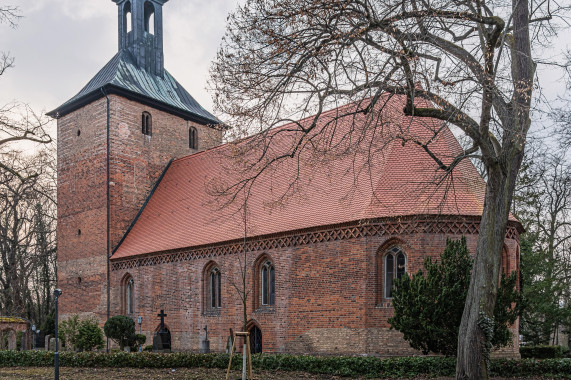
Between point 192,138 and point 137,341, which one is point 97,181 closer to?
point 192,138

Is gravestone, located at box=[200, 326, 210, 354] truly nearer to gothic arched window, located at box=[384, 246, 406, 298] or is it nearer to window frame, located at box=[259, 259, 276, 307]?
window frame, located at box=[259, 259, 276, 307]

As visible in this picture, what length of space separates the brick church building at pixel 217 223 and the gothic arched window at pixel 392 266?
1.2 inches

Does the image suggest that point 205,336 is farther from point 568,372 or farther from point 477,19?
point 477,19

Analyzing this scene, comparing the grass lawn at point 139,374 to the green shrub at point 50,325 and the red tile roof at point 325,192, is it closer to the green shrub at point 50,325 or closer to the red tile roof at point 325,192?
the red tile roof at point 325,192

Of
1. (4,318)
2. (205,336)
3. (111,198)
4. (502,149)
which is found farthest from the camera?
(4,318)

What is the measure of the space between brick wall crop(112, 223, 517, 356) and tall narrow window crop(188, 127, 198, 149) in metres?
8.68

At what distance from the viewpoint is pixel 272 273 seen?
19828mm

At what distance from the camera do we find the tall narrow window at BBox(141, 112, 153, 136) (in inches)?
1072

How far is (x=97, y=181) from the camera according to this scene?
2614 centimetres

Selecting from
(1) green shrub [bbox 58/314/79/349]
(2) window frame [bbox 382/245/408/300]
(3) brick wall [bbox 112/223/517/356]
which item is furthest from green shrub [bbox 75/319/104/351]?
(2) window frame [bbox 382/245/408/300]

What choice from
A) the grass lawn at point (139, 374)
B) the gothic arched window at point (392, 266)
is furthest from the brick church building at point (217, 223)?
the grass lawn at point (139, 374)

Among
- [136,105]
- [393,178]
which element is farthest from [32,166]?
[136,105]

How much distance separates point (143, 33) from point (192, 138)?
5.67 metres

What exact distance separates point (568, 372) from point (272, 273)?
30.7ft
